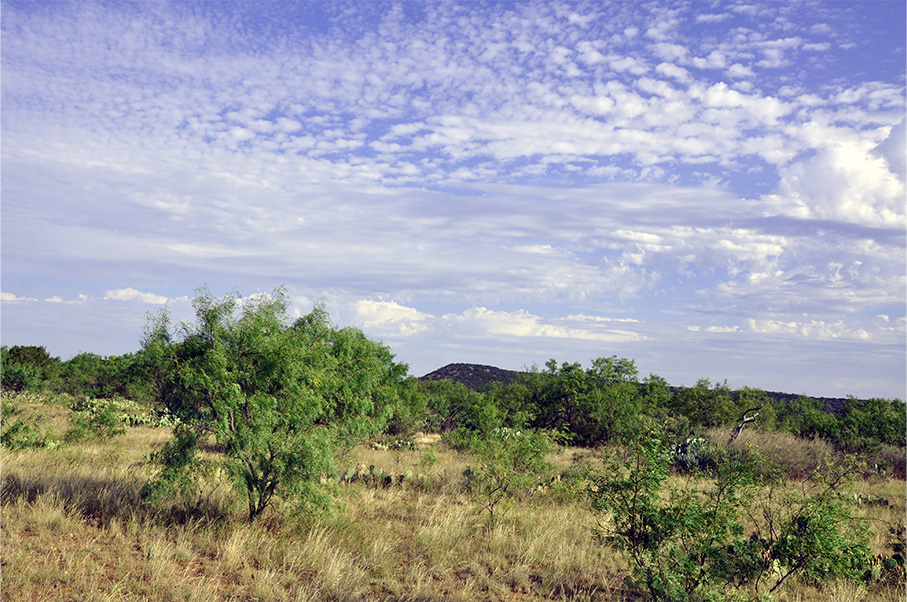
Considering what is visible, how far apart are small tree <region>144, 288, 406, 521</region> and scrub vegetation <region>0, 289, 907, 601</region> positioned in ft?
0.12

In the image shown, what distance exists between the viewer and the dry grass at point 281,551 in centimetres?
798

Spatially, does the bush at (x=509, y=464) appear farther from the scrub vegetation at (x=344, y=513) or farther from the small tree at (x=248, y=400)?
the small tree at (x=248, y=400)

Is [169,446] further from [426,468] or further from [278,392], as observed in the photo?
[426,468]

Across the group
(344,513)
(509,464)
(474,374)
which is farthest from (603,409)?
(474,374)

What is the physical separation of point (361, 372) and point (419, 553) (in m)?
4.35

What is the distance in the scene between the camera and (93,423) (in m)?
19.2

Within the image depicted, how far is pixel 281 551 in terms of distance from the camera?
931 centimetres

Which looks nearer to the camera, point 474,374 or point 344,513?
point 344,513

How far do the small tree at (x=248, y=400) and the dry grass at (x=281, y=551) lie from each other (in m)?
0.78

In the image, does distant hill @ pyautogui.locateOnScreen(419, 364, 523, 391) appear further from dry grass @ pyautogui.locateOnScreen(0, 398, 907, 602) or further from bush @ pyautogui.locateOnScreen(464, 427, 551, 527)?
dry grass @ pyautogui.locateOnScreen(0, 398, 907, 602)

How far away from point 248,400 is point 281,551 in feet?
8.41

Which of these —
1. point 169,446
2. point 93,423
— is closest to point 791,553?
point 169,446

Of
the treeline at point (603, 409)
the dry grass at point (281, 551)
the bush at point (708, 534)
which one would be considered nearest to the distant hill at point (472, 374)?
the treeline at point (603, 409)

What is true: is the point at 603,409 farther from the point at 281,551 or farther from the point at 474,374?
the point at 474,374
